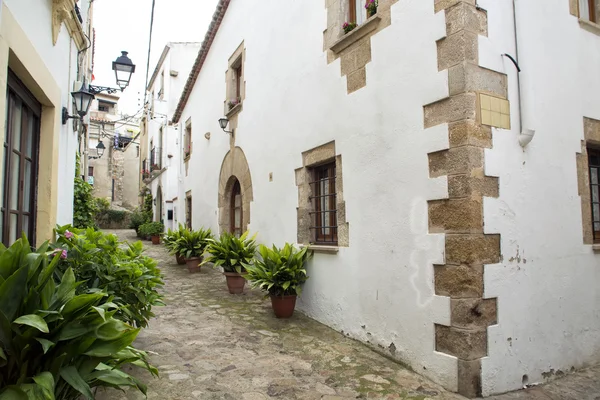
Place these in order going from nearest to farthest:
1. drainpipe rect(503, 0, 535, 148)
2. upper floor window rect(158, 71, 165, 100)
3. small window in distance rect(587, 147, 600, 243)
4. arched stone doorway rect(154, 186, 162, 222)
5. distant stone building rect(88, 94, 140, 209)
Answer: drainpipe rect(503, 0, 535, 148), small window in distance rect(587, 147, 600, 243), upper floor window rect(158, 71, 165, 100), arched stone doorway rect(154, 186, 162, 222), distant stone building rect(88, 94, 140, 209)

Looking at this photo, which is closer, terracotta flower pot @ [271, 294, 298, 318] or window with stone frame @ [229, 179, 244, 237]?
terracotta flower pot @ [271, 294, 298, 318]

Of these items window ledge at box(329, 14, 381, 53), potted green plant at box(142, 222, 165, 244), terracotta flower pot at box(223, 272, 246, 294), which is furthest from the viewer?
potted green plant at box(142, 222, 165, 244)

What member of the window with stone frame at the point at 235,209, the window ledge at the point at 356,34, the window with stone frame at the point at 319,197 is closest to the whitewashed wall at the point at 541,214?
the window ledge at the point at 356,34

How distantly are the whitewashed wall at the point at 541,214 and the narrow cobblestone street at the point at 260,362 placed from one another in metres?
0.41

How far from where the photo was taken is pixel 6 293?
192 cm

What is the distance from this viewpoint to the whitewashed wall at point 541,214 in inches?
128

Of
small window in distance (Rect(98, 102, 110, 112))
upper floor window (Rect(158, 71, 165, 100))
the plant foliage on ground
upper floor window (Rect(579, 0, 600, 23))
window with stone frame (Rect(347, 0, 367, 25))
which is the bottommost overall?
the plant foliage on ground

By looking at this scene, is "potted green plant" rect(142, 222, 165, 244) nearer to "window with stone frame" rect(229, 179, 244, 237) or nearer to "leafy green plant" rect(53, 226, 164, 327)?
"window with stone frame" rect(229, 179, 244, 237)

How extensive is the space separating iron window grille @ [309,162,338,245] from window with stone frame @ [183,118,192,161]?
766 centimetres

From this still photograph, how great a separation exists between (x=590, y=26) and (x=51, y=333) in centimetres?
542

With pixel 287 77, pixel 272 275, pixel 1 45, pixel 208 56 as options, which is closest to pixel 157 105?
pixel 208 56

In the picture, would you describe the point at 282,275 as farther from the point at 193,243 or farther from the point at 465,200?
the point at 193,243

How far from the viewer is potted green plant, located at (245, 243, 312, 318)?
4.98m

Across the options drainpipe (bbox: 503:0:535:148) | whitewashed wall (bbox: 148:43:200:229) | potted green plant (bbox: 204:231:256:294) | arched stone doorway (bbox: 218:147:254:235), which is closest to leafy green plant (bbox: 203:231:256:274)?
potted green plant (bbox: 204:231:256:294)
